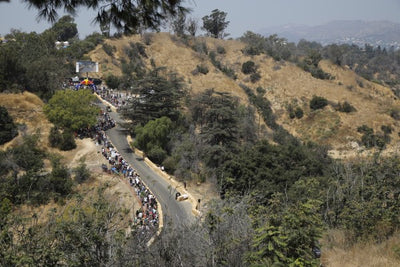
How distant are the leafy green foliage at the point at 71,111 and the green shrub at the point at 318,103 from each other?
3307 centimetres

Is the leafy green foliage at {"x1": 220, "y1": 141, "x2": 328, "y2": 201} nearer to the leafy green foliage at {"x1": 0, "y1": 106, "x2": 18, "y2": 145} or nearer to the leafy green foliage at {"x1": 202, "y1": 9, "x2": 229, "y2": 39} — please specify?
the leafy green foliage at {"x1": 0, "y1": 106, "x2": 18, "y2": 145}

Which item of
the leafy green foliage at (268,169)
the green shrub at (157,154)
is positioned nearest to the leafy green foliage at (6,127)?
the green shrub at (157,154)

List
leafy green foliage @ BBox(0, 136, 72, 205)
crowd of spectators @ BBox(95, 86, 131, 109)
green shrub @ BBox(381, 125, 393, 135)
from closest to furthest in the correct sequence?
leafy green foliage @ BBox(0, 136, 72, 205)
crowd of spectators @ BBox(95, 86, 131, 109)
green shrub @ BBox(381, 125, 393, 135)

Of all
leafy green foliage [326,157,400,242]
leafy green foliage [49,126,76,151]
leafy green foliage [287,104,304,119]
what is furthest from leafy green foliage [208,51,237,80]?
leafy green foliage [326,157,400,242]

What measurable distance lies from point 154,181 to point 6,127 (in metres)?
21.0

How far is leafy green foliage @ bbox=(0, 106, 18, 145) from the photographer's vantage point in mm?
27464

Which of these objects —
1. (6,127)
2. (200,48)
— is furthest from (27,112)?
(200,48)

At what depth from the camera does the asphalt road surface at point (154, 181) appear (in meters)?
17.3

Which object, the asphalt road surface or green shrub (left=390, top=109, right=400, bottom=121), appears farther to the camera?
green shrub (left=390, top=109, right=400, bottom=121)

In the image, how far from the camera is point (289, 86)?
56.1m

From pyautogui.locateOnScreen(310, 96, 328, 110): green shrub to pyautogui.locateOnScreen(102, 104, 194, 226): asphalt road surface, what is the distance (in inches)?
1149

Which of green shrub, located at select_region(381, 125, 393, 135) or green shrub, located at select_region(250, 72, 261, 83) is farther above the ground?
green shrub, located at select_region(250, 72, 261, 83)

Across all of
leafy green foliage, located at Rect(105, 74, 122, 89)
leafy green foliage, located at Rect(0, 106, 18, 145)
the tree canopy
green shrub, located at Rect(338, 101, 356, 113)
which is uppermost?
the tree canopy

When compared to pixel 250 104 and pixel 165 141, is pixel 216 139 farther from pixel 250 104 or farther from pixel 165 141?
pixel 250 104
